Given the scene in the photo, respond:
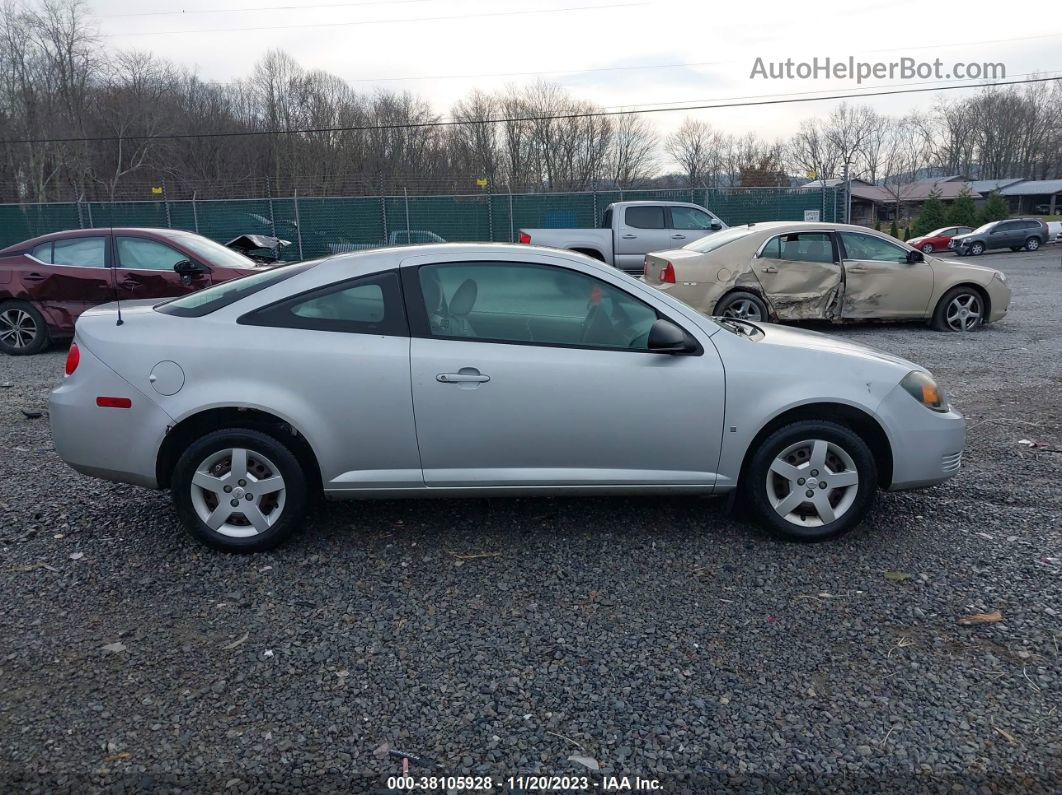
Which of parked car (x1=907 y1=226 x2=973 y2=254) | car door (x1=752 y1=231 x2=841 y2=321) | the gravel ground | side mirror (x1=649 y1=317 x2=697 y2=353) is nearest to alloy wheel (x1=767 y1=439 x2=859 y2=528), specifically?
the gravel ground

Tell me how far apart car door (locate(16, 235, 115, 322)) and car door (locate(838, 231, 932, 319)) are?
9.33m

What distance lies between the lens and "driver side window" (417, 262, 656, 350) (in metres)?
4.27

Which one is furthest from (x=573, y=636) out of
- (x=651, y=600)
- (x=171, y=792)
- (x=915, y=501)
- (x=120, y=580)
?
(x=915, y=501)

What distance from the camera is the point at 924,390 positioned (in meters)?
4.46

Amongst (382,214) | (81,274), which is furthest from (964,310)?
(382,214)

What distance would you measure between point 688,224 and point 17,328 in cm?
1261

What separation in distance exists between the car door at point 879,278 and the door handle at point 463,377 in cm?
829

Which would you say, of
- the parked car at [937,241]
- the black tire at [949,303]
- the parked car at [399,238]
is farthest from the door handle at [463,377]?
the parked car at [937,241]

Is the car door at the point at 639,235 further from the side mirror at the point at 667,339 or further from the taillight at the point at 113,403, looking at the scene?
the taillight at the point at 113,403

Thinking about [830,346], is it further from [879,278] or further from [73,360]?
[879,278]

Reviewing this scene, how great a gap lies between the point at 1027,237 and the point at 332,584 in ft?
142

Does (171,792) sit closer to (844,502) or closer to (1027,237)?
(844,502)

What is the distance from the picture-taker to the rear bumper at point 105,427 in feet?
13.5

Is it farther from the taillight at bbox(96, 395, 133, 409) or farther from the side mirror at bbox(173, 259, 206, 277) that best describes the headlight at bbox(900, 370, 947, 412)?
the side mirror at bbox(173, 259, 206, 277)
